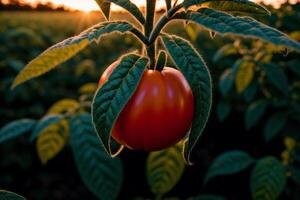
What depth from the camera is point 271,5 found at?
8.39 feet

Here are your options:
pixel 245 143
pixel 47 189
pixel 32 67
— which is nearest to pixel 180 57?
pixel 32 67

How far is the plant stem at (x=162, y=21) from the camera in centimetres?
86

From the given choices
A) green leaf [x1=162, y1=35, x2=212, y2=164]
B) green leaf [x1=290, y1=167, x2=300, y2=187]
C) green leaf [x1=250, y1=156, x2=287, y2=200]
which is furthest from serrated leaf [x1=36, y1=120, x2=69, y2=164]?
green leaf [x1=290, y1=167, x2=300, y2=187]

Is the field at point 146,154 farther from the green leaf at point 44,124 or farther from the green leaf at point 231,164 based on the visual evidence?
the green leaf at point 44,124

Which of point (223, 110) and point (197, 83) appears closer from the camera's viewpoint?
point (197, 83)

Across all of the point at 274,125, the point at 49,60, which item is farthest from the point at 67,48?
the point at 274,125

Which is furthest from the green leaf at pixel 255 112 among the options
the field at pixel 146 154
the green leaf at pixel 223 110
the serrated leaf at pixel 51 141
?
the serrated leaf at pixel 51 141

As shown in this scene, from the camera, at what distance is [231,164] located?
2012 mm

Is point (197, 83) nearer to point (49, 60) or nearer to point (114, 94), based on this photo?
point (114, 94)

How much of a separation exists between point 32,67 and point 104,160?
24.7 inches

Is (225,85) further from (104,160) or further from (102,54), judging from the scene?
(102,54)

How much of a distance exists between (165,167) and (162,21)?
2.61ft

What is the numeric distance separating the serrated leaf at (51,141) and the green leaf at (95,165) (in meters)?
0.13

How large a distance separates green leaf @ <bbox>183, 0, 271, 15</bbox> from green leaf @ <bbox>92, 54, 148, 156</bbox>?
0.16 meters
